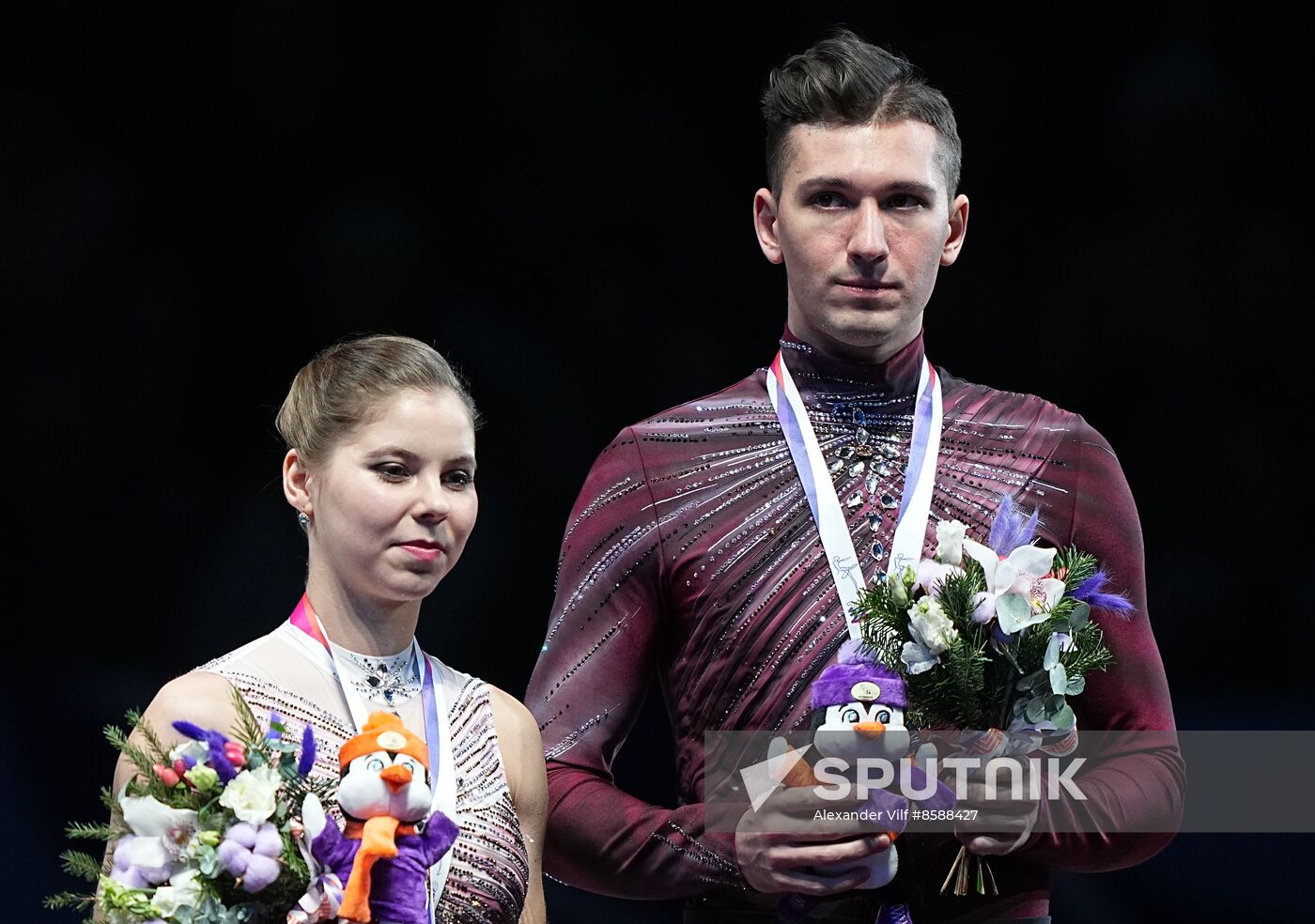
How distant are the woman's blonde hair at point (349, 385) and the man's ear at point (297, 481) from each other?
0.06ft

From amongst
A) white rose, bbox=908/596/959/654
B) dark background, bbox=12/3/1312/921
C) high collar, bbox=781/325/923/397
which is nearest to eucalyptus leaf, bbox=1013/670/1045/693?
white rose, bbox=908/596/959/654

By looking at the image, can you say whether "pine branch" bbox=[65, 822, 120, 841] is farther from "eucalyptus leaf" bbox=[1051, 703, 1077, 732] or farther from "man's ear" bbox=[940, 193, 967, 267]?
"man's ear" bbox=[940, 193, 967, 267]

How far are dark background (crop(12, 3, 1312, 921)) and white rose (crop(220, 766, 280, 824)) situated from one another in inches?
70.1

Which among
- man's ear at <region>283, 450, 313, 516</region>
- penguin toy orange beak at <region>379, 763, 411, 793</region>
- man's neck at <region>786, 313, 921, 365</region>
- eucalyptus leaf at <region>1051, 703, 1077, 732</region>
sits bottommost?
penguin toy orange beak at <region>379, 763, 411, 793</region>

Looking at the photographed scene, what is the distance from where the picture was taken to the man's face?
312cm

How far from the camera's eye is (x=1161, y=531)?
180 inches

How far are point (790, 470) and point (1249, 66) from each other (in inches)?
79.5

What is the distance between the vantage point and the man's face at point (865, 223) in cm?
312

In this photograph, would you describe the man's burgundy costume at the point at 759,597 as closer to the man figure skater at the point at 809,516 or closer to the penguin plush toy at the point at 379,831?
the man figure skater at the point at 809,516

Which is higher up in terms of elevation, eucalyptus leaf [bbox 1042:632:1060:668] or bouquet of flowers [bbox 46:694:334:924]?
eucalyptus leaf [bbox 1042:632:1060:668]

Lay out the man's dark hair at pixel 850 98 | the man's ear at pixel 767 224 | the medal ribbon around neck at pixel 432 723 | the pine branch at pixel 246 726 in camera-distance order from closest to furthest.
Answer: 1. the pine branch at pixel 246 726
2. the medal ribbon around neck at pixel 432 723
3. the man's dark hair at pixel 850 98
4. the man's ear at pixel 767 224

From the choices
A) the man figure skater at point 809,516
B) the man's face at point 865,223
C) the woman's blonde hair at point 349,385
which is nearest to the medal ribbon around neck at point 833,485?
the man figure skater at point 809,516

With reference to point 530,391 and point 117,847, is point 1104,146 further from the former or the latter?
point 117,847

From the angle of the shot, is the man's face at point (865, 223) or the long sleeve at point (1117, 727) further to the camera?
the man's face at point (865, 223)
